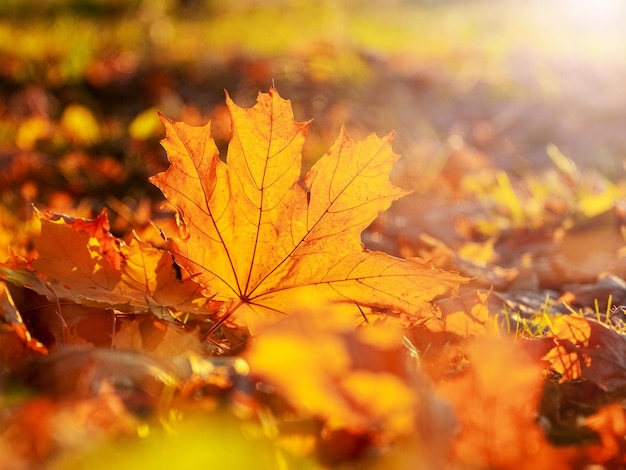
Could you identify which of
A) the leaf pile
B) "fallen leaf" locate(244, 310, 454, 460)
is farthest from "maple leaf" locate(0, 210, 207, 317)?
"fallen leaf" locate(244, 310, 454, 460)

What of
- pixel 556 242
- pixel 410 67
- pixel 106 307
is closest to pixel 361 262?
pixel 106 307

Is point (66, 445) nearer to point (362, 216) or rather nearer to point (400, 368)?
point (400, 368)

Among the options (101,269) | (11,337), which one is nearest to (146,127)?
(101,269)

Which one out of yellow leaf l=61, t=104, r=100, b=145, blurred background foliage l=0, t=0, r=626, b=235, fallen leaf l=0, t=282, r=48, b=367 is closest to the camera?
fallen leaf l=0, t=282, r=48, b=367

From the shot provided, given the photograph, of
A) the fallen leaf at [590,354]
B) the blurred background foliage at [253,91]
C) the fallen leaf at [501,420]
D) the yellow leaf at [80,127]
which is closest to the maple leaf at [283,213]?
the fallen leaf at [590,354]

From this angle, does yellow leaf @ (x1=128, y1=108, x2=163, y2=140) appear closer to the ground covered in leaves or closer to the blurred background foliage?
the blurred background foliage

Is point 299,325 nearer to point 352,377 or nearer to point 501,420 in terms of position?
point 352,377

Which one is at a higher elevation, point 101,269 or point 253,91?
point 101,269

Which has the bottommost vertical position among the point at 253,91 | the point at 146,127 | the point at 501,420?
the point at 253,91
